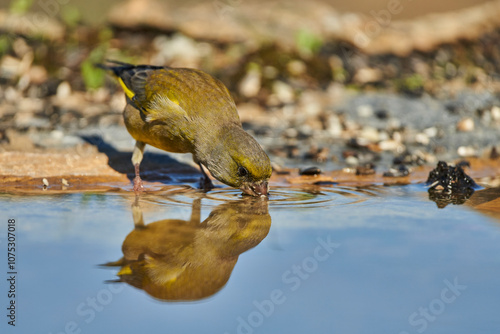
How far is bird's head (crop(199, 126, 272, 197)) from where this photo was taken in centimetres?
470

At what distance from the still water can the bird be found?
0.29 meters

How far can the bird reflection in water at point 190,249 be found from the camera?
301 centimetres

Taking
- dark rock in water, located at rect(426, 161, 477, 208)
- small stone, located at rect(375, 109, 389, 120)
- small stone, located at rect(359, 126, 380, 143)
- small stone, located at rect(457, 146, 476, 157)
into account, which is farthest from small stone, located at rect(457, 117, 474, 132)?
dark rock in water, located at rect(426, 161, 477, 208)

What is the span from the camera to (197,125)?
5090mm

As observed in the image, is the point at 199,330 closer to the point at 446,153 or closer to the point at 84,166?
the point at 84,166

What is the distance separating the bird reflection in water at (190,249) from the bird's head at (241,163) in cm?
22

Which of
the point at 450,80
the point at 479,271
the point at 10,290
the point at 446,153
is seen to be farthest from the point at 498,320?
the point at 450,80

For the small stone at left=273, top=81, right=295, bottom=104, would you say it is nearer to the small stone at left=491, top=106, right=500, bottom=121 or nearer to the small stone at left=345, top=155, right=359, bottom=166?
the small stone at left=345, top=155, right=359, bottom=166

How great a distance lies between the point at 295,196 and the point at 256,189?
0.40 metres

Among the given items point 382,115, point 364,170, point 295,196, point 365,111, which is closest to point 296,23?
point 365,111

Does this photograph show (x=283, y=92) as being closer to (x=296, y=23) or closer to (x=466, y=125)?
(x=466, y=125)

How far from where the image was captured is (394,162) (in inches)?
260

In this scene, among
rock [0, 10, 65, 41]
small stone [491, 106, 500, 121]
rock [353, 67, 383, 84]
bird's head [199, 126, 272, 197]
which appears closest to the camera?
bird's head [199, 126, 272, 197]

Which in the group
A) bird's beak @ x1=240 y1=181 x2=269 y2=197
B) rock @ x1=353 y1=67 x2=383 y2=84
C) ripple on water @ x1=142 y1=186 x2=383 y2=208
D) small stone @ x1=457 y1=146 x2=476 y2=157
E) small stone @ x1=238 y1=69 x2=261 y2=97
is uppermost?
rock @ x1=353 y1=67 x2=383 y2=84
